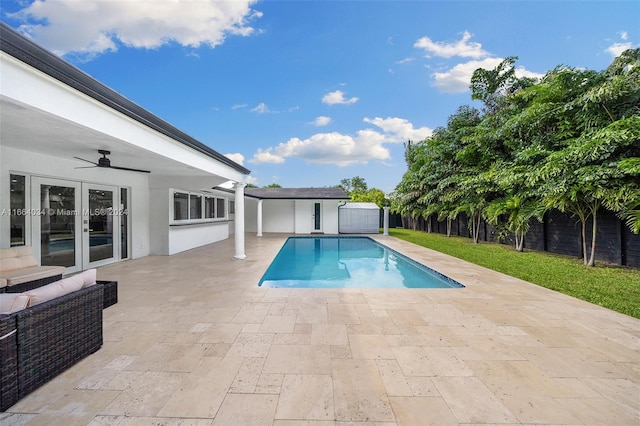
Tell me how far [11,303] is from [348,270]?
7091 mm

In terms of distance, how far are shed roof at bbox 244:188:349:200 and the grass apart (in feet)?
30.8

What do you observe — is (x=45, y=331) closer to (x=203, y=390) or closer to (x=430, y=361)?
(x=203, y=390)

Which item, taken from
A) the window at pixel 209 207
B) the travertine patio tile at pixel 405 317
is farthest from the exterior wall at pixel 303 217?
the travertine patio tile at pixel 405 317

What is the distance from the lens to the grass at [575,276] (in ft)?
16.1

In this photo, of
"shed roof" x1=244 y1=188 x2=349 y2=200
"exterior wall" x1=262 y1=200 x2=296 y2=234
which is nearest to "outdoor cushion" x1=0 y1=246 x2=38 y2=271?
"shed roof" x1=244 y1=188 x2=349 y2=200

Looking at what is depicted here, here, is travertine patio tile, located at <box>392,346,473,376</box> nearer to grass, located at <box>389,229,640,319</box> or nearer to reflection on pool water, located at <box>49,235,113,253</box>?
grass, located at <box>389,229,640,319</box>

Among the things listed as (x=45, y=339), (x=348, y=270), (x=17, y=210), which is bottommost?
(x=348, y=270)

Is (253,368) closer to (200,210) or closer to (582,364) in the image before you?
(582,364)

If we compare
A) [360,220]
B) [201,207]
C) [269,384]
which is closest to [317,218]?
[360,220]

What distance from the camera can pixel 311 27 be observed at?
11.7 m

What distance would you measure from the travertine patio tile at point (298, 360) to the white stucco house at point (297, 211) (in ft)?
48.4

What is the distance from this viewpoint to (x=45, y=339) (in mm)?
2426

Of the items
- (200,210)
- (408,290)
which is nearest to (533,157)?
(408,290)

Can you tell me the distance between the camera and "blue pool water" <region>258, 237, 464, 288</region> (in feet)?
21.6
